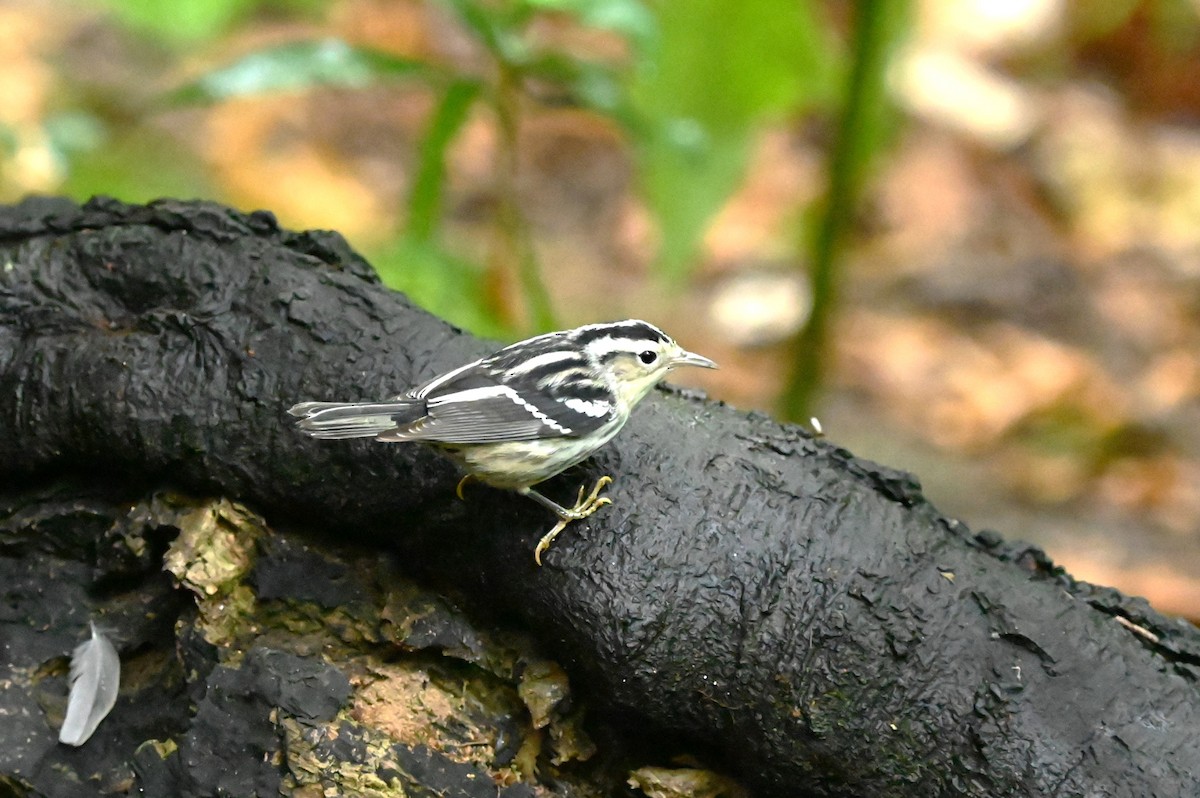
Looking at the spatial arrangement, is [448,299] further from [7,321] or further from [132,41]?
[132,41]

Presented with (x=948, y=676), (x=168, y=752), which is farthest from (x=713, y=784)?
(x=168, y=752)

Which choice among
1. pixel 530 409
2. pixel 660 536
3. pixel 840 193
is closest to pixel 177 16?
pixel 840 193

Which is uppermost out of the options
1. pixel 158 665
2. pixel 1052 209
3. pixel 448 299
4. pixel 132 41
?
pixel 1052 209

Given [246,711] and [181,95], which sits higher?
[181,95]

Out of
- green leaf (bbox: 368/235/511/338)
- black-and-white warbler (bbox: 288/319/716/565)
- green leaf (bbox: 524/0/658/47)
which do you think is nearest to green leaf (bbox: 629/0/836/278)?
green leaf (bbox: 524/0/658/47)

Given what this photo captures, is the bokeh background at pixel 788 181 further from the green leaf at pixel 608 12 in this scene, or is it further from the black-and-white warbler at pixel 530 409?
the black-and-white warbler at pixel 530 409

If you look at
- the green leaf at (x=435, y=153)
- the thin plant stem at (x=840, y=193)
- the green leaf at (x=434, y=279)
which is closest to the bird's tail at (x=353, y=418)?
the green leaf at (x=434, y=279)

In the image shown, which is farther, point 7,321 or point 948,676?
point 7,321

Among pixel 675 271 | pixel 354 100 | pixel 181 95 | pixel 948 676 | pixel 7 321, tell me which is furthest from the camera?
pixel 354 100
